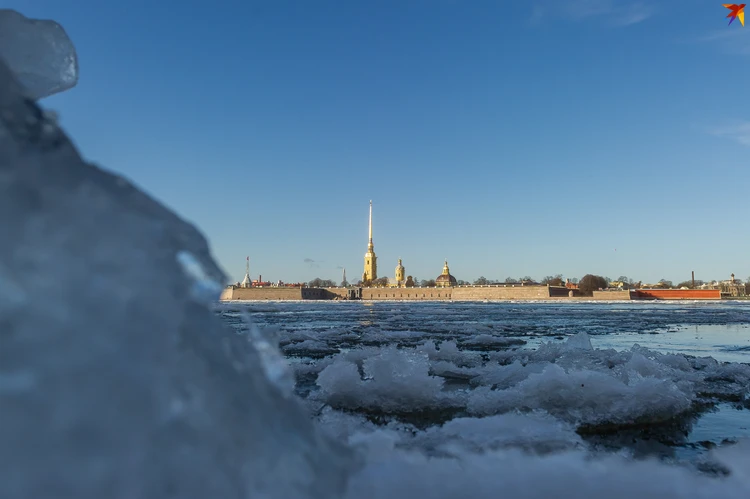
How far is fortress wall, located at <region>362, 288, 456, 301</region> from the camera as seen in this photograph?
9550 cm

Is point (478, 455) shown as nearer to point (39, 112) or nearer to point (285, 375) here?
point (285, 375)

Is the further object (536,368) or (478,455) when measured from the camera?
(536,368)

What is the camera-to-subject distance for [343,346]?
894 cm

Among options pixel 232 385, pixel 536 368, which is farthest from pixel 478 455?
pixel 536 368

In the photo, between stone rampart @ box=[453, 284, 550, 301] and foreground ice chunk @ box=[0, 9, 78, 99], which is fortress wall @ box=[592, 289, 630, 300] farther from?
foreground ice chunk @ box=[0, 9, 78, 99]

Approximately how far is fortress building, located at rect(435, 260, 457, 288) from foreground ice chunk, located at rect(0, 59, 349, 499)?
4595 inches

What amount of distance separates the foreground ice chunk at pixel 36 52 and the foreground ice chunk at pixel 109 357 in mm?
323

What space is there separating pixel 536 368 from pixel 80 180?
4562mm

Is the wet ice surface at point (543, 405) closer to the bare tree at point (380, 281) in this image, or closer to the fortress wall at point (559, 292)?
the fortress wall at point (559, 292)

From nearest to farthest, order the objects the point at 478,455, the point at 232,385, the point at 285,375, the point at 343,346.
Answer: the point at 232,385, the point at 285,375, the point at 478,455, the point at 343,346

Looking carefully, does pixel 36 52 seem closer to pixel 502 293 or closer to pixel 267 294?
pixel 502 293

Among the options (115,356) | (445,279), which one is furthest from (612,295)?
(115,356)

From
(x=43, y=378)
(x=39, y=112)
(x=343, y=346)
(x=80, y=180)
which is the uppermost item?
(x=39, y=112)

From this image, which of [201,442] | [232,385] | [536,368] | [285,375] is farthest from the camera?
[536,368]
